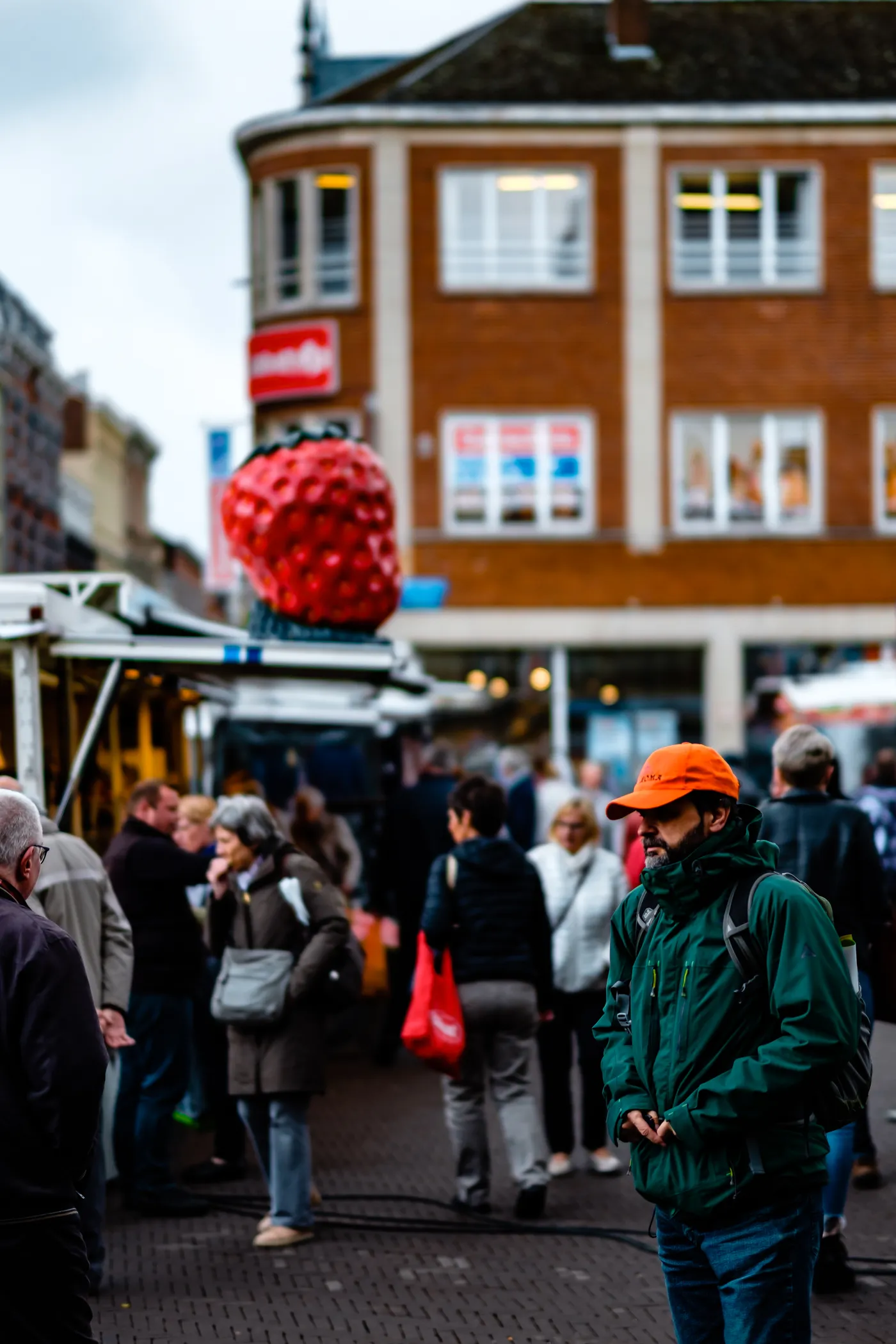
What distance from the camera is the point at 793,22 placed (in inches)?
1264

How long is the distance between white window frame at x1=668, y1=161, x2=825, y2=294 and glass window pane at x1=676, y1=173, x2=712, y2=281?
1.6 inches

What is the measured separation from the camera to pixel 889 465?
2864cm

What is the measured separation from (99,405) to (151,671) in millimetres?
→ 71121

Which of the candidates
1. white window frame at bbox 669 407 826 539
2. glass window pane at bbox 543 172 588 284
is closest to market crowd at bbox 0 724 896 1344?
white window frame at bbox 669 407 826 539

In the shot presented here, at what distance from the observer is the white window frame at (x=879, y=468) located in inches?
1123

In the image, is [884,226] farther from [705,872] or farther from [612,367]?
[705,872]

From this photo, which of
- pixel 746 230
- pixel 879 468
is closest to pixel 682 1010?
pixel 879 468

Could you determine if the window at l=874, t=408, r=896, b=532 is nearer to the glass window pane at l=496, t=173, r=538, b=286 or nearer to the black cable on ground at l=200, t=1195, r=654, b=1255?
the glass window pane at l=496, t=173, r=538, b=286

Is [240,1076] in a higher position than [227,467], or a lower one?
lower

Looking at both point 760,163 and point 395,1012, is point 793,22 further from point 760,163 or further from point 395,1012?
point 395,1012

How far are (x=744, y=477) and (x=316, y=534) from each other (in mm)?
16787

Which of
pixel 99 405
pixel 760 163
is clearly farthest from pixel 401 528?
pixel 99 405

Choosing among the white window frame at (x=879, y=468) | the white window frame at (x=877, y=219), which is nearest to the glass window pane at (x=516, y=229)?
the white window frame at (x=877, y=219)

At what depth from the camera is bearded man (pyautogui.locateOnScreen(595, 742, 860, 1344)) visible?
397 centimetres
